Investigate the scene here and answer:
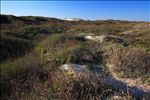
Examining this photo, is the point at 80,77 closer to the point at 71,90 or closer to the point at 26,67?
the point at 71,90

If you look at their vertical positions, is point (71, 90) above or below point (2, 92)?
above

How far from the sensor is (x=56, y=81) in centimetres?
544

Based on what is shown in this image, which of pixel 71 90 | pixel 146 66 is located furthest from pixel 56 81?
pixel 146 66

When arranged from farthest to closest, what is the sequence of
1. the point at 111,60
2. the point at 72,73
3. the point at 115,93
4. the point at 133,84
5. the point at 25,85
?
the point at 111,60 < the point at 133,84 < the point at 72,73 < the point at 25,85 < the point at 115,93

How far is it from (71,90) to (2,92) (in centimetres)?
245

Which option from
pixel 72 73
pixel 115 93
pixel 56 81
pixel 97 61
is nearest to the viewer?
pixel 115 93

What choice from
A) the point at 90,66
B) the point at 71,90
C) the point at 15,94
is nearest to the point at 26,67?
the point at 90,66

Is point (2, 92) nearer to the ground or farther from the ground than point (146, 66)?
nearer to the ground

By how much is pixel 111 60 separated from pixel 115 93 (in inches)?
129

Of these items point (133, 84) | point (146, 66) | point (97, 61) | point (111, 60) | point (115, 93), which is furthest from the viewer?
point (97, 61)

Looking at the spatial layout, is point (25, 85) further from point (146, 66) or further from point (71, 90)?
point (146, 66)

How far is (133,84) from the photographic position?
6.79 m

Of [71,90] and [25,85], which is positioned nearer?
[71,90]

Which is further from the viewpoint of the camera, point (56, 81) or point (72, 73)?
point (72, 73)
